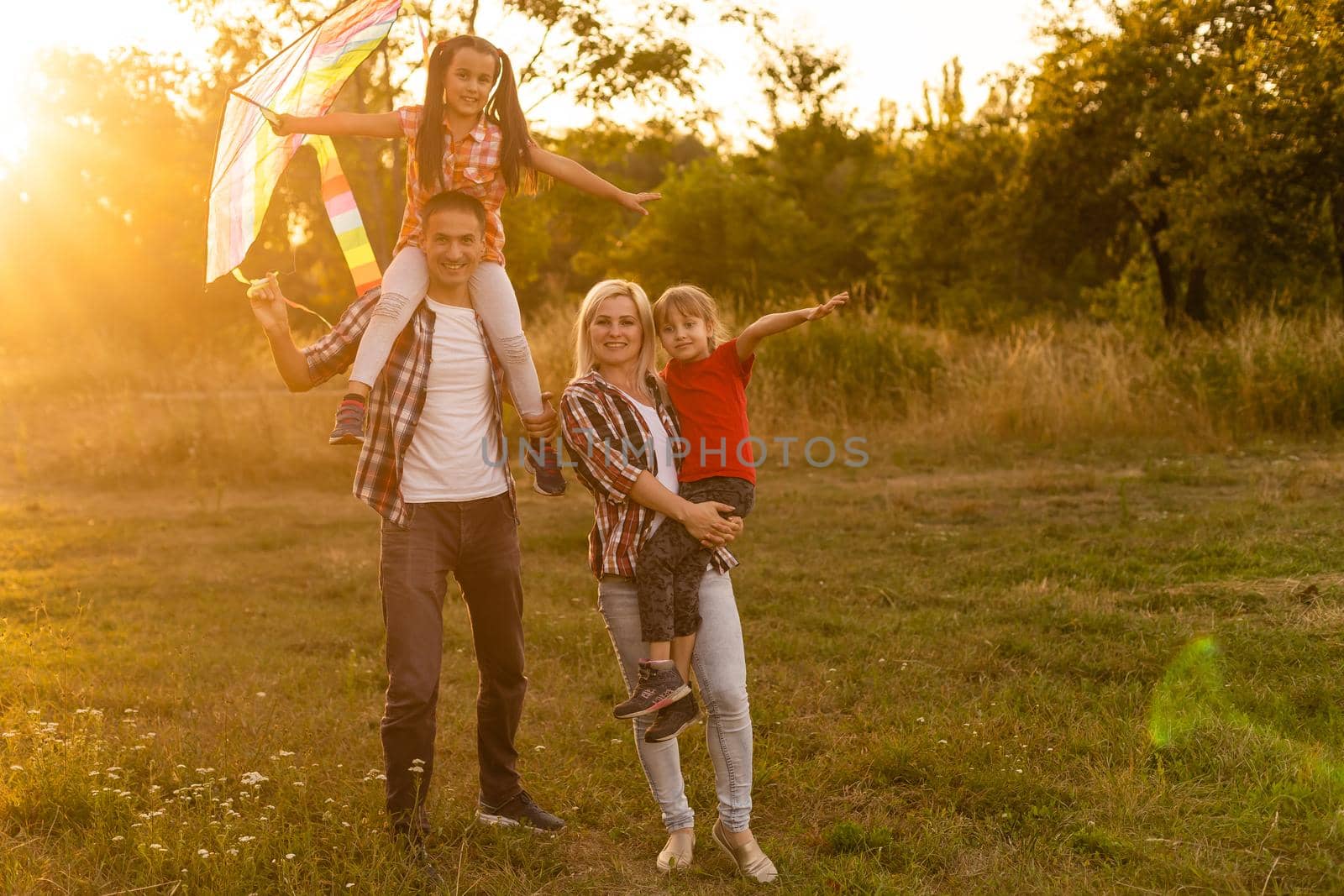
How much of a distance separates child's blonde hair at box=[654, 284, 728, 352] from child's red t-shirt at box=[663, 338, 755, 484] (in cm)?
9

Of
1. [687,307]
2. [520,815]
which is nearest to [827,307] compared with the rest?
[687,307]

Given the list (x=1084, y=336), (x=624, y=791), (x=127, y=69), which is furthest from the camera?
(x=1084, y=336)

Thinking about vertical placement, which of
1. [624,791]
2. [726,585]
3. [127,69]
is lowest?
[624,791]

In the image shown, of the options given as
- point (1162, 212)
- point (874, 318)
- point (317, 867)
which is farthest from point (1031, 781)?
point (1162, 212)

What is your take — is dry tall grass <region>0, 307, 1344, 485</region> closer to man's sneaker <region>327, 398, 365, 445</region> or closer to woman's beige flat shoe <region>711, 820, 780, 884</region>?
woman's beige flat shoe <region>711, 820, 780, 884</region>

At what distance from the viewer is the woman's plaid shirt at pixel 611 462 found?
3.43 m

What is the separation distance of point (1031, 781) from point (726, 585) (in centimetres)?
151

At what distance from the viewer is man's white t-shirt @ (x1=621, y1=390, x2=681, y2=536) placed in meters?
3.54

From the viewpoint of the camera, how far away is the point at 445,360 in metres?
3.65

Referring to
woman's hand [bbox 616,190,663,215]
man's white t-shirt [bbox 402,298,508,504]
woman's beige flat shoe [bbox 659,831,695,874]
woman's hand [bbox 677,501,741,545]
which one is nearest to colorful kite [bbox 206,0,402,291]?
man's white t-shirt [bbox 402,298,508,504]

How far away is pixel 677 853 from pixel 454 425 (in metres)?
1.52

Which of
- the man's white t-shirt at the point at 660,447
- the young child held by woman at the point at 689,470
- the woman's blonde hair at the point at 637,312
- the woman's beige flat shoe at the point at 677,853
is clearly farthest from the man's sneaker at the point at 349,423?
the woman's beige flat shoe at the point at 677,853

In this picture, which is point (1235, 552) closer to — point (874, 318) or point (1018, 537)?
point (1018, 537)

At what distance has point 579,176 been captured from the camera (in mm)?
3908
